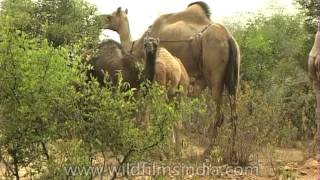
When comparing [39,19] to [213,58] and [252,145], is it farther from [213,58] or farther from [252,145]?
[252,145]

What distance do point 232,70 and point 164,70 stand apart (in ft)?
3.70

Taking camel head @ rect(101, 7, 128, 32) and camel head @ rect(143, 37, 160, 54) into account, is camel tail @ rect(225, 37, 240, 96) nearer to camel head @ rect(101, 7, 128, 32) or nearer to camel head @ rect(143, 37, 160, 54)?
camel head @ rect(143, 37, 160, 54)

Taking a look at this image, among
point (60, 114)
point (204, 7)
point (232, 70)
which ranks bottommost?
point (60, 114)

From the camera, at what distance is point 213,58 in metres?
9.62


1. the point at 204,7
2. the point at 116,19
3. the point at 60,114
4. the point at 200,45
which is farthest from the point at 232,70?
the point at 60,114

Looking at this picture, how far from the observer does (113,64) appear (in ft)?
29.1

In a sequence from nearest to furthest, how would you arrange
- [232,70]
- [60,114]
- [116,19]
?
1. [60,114]
2. [232,70]
3. [116,19]

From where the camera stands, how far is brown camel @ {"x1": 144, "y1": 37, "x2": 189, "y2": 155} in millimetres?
8125

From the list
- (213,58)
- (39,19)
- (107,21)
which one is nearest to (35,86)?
(213,58)

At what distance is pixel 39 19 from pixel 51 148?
10.8 metres

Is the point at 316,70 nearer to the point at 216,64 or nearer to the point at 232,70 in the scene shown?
the point at 232,70

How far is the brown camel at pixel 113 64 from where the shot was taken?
866 cm

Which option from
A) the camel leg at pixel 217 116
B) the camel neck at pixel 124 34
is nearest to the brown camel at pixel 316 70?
the camel leg at pixel 217 116

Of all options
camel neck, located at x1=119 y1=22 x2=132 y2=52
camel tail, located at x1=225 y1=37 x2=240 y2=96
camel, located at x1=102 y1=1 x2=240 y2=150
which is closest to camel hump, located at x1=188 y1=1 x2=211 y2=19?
camel, located at x1=102 y1=1 x2=240 y2=150
